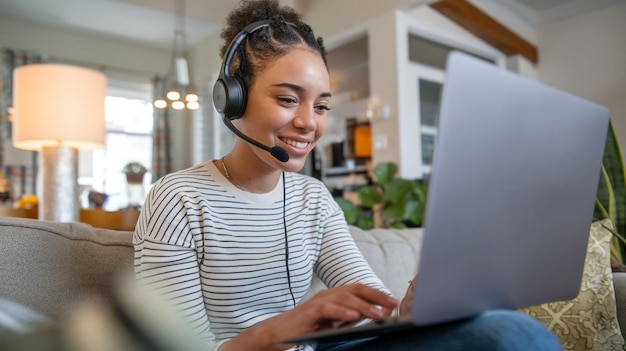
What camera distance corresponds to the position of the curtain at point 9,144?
520 centimetres

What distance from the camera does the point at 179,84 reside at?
388cm

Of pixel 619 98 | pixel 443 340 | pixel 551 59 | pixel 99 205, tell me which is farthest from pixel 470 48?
pixel 443 340

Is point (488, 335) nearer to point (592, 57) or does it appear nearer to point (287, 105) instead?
point (287, 105)

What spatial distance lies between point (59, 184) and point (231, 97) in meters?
1.12

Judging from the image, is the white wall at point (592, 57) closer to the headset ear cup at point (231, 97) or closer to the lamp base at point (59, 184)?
the lamp base at point (59, 184)

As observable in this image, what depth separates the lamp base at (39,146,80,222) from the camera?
5.47ft

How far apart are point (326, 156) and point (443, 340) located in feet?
15.1

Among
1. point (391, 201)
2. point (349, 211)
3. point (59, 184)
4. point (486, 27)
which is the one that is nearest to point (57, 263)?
point (59, 184)

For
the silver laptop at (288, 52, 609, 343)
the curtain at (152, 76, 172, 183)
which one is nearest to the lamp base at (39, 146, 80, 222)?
the silver laptop at (288, 52, 609, 343)

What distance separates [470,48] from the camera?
511 centimetres

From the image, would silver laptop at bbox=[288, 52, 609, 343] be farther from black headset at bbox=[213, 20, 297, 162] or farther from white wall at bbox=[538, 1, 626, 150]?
white wall at bbox=[538, 1, 626, 150]

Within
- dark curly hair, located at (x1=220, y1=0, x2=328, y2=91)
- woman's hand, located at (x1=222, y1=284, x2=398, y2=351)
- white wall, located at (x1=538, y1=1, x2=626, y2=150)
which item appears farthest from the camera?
white wall, located at (x1=538, y1=1, x2=626, y2=150)

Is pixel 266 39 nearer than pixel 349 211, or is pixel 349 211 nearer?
pixel 266 39

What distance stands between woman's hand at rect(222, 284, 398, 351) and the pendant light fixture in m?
3.17
